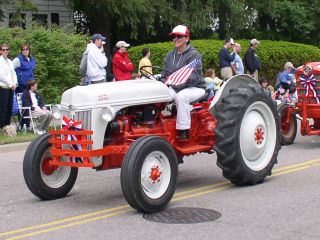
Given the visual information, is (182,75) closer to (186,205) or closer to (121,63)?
(186,205)

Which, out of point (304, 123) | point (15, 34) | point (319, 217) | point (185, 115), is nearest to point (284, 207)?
point (319, 217)

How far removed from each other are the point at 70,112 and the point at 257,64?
13649mm

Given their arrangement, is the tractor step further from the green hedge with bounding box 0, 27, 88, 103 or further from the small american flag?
the green hedge with bounding box 0, 27, 88, 103

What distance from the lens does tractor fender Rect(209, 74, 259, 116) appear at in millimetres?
9141

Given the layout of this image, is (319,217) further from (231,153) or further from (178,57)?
(178,57)

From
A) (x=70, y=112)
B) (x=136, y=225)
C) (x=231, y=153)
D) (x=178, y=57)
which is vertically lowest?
(x=136, y=225)

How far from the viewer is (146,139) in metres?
7.83

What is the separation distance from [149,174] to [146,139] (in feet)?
1.30

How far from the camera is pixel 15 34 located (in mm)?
17734

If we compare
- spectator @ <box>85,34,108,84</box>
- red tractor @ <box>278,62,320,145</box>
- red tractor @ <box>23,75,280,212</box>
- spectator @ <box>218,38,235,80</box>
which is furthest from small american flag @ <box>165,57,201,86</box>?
spectator @ <box>218,38,235,80</box>

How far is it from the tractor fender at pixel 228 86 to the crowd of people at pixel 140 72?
7.6 inches

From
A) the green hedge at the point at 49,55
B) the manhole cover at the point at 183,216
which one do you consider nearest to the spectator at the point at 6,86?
the green hedge at the point at 49,55

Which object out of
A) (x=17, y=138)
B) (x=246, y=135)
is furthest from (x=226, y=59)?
(x=246, y=135)

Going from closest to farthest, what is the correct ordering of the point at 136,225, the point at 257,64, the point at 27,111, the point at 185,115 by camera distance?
the point at 136,225, the point at 185,115, the point at 27,111, the point at 257,64
